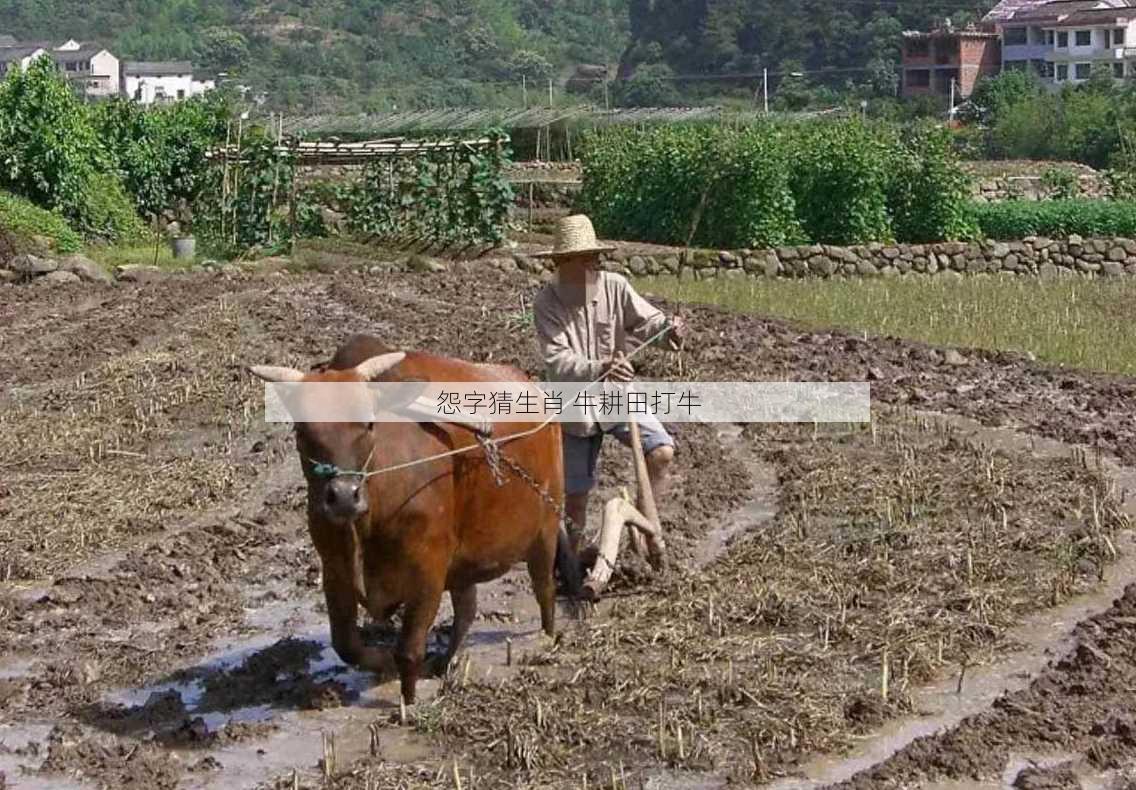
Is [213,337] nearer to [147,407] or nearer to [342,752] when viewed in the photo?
[147,407]

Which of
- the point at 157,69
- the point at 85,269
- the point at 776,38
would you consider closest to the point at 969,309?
the point at 85,269

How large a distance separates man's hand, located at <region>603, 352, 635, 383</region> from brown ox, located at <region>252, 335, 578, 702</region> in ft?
1.80

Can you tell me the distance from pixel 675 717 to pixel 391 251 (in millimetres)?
19268

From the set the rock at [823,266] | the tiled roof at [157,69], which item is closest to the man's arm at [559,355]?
the rock at [823,266]

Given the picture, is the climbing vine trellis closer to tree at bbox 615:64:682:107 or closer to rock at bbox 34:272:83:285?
rock at bbox 34:272:83:285

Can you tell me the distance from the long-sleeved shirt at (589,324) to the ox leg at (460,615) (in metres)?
0.94

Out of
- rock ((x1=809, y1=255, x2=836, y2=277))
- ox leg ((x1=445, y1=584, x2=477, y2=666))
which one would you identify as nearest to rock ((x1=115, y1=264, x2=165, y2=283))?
rock ((x1=809, y1=255, x2=836, y2=277))

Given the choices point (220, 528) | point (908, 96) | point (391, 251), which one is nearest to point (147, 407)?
point (220, 528)

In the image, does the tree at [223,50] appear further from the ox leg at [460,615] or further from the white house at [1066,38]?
the ox leg at [460,615]

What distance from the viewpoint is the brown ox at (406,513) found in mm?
5801

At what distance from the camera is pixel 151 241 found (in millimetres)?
27781

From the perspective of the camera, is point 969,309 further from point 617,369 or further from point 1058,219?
point 617,369

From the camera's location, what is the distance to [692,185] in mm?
26234

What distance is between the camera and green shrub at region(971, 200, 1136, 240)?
2614cm
